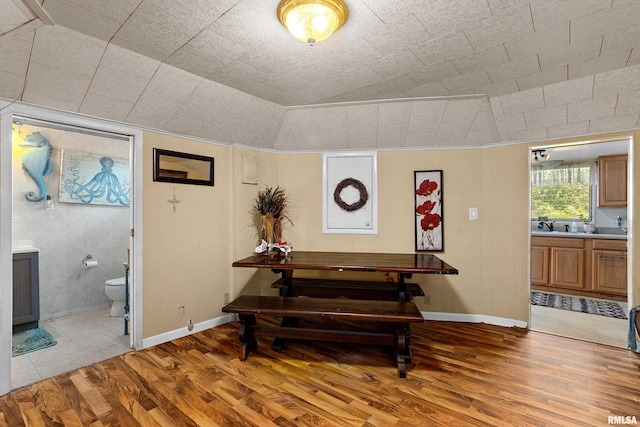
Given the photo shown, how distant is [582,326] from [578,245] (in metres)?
1.53

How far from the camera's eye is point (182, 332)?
2.91 meters

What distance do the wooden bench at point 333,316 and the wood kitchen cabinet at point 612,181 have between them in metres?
3.95

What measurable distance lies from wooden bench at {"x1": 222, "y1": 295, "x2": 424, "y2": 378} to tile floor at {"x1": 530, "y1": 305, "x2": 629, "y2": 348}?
178 cm

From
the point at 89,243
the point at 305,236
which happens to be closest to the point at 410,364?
the point at 305,236

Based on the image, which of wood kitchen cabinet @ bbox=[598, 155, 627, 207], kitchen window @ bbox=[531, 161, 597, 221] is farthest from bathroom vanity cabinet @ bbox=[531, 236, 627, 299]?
kitchen window @ bbox=[531, 161, 597, 221]

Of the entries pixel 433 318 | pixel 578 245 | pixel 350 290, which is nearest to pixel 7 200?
pixel 350 290

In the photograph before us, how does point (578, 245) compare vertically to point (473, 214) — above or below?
below

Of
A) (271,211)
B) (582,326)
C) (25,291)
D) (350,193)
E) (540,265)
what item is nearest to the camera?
(25,291)

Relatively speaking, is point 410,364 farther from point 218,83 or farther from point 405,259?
point 218,83

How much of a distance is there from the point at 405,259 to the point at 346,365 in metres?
1.09

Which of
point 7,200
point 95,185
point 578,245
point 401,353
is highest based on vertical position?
point 95,185

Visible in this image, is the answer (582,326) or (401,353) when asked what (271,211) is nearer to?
(401,353)

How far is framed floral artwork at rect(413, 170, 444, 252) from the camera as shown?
3.36 metres

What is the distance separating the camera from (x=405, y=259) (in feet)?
9.27
